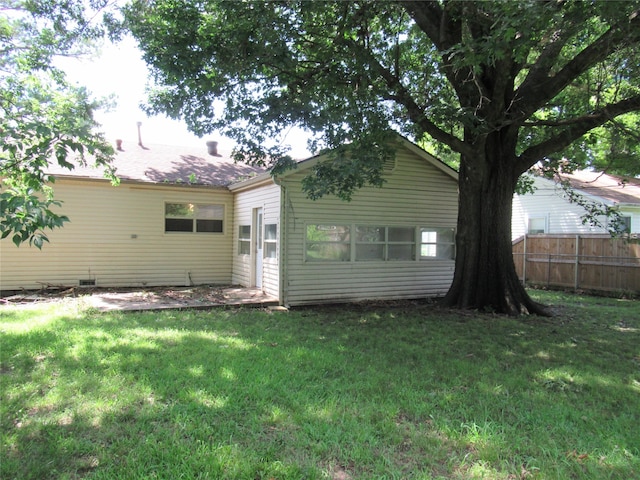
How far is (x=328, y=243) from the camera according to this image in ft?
32.6

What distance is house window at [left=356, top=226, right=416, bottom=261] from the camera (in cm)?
1044

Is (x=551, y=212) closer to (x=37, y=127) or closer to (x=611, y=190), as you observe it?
(x=611, y=190)

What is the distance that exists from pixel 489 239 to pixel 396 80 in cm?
412

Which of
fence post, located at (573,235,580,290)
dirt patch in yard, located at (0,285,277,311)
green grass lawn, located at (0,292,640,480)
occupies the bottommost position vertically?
green grass lawn, located at (0,292,640,480)

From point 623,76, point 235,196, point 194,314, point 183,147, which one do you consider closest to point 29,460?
point 194,314

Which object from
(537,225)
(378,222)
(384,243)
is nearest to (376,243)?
(384,243)

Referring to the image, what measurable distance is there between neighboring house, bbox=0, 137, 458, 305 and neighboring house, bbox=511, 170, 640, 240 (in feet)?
26.8

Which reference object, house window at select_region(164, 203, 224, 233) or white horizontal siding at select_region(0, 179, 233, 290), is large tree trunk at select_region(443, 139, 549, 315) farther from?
house window at select_region(164, 203, 224, 233)

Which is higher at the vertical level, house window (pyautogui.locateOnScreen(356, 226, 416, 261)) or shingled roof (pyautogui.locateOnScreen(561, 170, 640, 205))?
shingled roof (pyautogui.locateOnScreen(561, 170, 640, 205))

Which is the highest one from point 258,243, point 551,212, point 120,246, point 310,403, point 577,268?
point 551,212

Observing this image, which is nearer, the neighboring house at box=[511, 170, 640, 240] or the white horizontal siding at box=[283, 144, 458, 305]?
the white horizontal siding at box=[283, 144, 458, 305]

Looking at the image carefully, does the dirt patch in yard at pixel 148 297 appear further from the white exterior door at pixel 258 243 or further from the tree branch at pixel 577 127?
the tree branch at pixel 577 127

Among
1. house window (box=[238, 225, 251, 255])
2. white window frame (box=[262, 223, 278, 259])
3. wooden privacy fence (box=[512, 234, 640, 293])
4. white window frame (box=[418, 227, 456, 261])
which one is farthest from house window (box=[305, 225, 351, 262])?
wooden privacy fence (box=[512, 234, 640, 293])

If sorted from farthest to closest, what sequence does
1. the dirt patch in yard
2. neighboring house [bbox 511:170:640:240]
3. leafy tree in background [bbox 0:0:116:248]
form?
neighboring house [bbox 511:170:640:240] → the dirt patch in yard → leafy tree in background [bbox 0:0:116:248]
